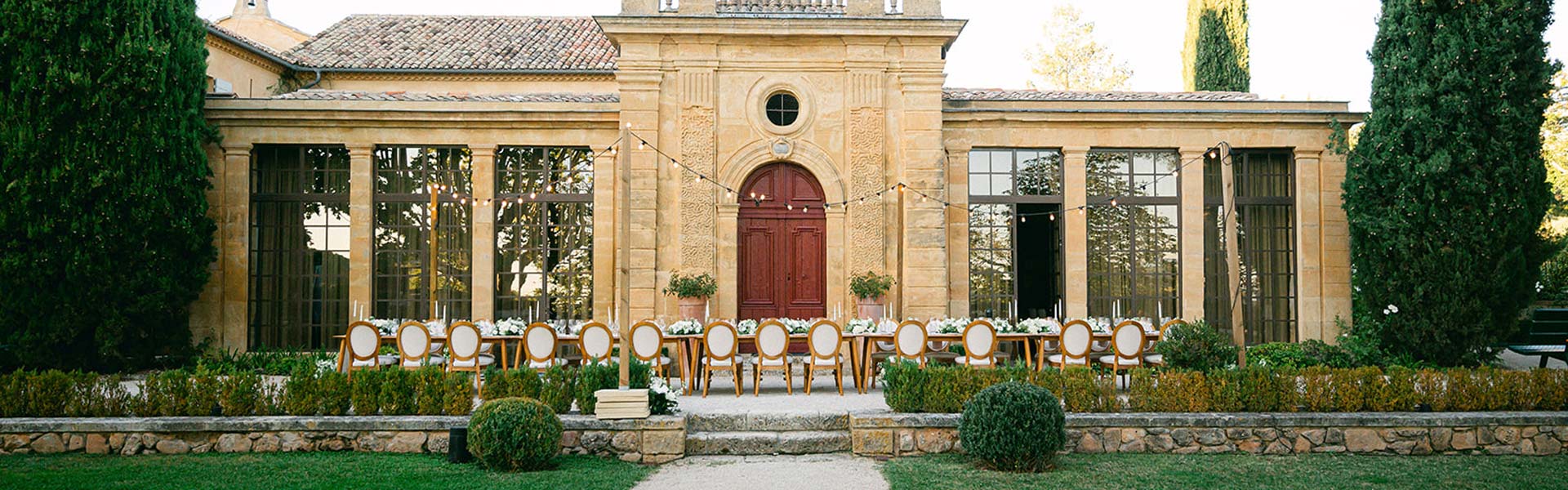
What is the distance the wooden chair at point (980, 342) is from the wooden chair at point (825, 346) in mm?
1394

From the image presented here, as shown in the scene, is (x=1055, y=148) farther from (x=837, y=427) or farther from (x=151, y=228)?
(x=151, y=228)

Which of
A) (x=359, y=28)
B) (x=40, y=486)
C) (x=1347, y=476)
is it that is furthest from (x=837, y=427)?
(x=359, y=28)

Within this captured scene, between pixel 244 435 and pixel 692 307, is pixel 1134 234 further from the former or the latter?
pixel 244 435

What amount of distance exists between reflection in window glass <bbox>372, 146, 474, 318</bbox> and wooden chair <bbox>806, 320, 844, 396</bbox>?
20.3 feet

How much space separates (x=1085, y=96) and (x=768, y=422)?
9.81m

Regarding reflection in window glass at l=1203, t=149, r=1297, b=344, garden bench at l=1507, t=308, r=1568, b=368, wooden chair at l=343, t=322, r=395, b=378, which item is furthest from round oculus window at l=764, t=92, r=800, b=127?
garden bench at l=1507, t=308, r=1568, b=368

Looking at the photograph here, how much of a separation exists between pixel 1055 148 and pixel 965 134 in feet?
4.60

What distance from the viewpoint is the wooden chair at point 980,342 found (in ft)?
36.3

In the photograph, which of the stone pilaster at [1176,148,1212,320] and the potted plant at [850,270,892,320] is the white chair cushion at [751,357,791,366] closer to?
the potted plant at [850,270,892,320]

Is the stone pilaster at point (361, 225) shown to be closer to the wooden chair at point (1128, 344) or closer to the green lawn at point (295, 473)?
the green lawn at point (295, 473)

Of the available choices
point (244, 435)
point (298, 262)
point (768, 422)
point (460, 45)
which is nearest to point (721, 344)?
point (768, 422)

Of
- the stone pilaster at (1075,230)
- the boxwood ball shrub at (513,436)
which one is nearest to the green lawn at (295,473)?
the boxwood ball shrub at (513,436)

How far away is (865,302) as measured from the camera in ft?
44.9

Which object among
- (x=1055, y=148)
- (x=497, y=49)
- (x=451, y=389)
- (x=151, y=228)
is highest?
(x=497, y=49)
